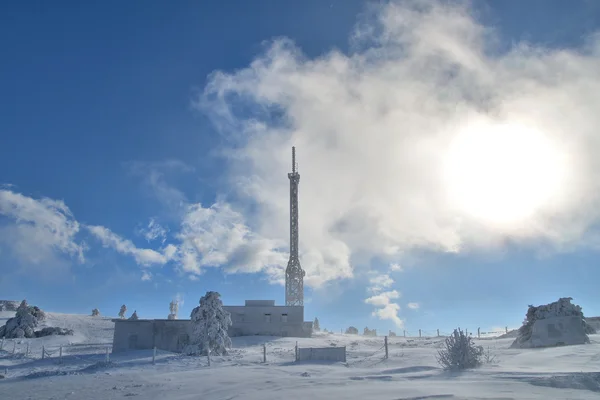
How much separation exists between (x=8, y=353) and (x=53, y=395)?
30473 mm

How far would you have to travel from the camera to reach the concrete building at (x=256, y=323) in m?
47.6

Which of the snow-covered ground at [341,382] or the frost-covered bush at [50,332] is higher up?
the frost-covered bush at [50,332]

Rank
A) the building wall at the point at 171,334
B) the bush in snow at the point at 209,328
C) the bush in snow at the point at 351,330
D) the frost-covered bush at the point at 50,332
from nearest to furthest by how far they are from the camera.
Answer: the bush in snow at the point at 209,328 → the building wall at the point at 171,334 → the frost-covered bush at the point at 50,332 → the bush in snow at the point at 351,330

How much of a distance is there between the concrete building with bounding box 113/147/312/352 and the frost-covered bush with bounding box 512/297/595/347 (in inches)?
1043

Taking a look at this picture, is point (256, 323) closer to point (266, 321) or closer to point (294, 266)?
point (266, 321)

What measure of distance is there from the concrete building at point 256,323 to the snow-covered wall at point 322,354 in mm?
19837

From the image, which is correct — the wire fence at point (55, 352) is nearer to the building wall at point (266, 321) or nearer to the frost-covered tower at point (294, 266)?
the building wall at point (266, 321)

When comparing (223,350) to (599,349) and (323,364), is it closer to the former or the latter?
(323,364)

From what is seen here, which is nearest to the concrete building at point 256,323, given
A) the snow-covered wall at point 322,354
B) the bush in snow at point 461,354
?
the snow-covered wall at point 322,354

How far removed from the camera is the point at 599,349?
87.9ft

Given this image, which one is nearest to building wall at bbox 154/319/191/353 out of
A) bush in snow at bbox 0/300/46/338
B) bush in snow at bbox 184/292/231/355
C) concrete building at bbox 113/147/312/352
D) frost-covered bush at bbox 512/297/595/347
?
concrete building at bbox 113/147/312/352

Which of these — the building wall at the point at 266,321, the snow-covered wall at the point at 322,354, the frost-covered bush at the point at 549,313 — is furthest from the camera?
the building wall at the point at 266,321

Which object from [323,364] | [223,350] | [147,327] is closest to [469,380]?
[323,364]

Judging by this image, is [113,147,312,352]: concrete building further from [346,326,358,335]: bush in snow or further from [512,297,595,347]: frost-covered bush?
[512,297,595,347]: frost-covered bush
